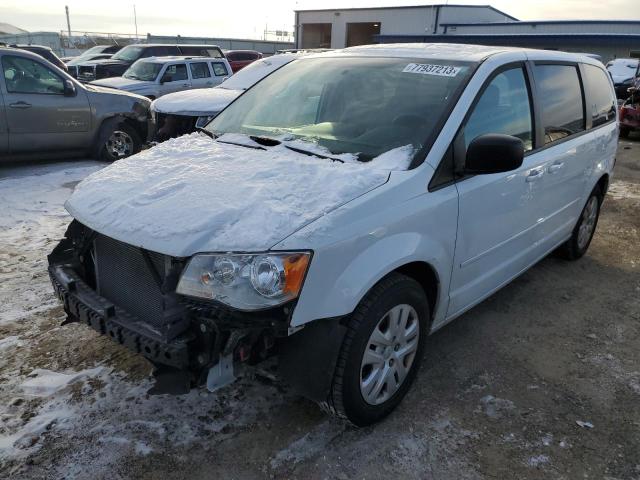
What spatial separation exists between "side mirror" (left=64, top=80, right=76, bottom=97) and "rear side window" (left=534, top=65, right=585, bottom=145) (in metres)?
6.78

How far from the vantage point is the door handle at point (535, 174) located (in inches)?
135

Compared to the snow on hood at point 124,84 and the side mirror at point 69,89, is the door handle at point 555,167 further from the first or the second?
the snow on hood at point 124,84

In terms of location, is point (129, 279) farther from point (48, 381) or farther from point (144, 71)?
point (144, 71)

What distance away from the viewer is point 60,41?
39.3 m

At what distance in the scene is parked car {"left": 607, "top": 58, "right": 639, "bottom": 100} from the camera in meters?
18.8

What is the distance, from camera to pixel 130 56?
54.0ft

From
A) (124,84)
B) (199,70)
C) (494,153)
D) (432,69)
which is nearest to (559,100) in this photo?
(432,69)

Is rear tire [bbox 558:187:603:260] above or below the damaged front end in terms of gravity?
below

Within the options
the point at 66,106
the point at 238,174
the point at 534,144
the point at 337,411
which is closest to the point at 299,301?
the point at 337,411

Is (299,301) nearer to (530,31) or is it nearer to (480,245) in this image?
(480,245)

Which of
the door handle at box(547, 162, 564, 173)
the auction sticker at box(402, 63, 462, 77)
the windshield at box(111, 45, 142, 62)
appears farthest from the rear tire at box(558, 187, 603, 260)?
the windshield at box(111, 45, 142, 62)

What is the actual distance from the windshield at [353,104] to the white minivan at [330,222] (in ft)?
0.04

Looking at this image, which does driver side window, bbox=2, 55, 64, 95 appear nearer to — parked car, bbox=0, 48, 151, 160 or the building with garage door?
parked car, bbox=0, 48, 151, 160

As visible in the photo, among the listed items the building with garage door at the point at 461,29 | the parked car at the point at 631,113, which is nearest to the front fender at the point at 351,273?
the parked car at the point at 631,113
